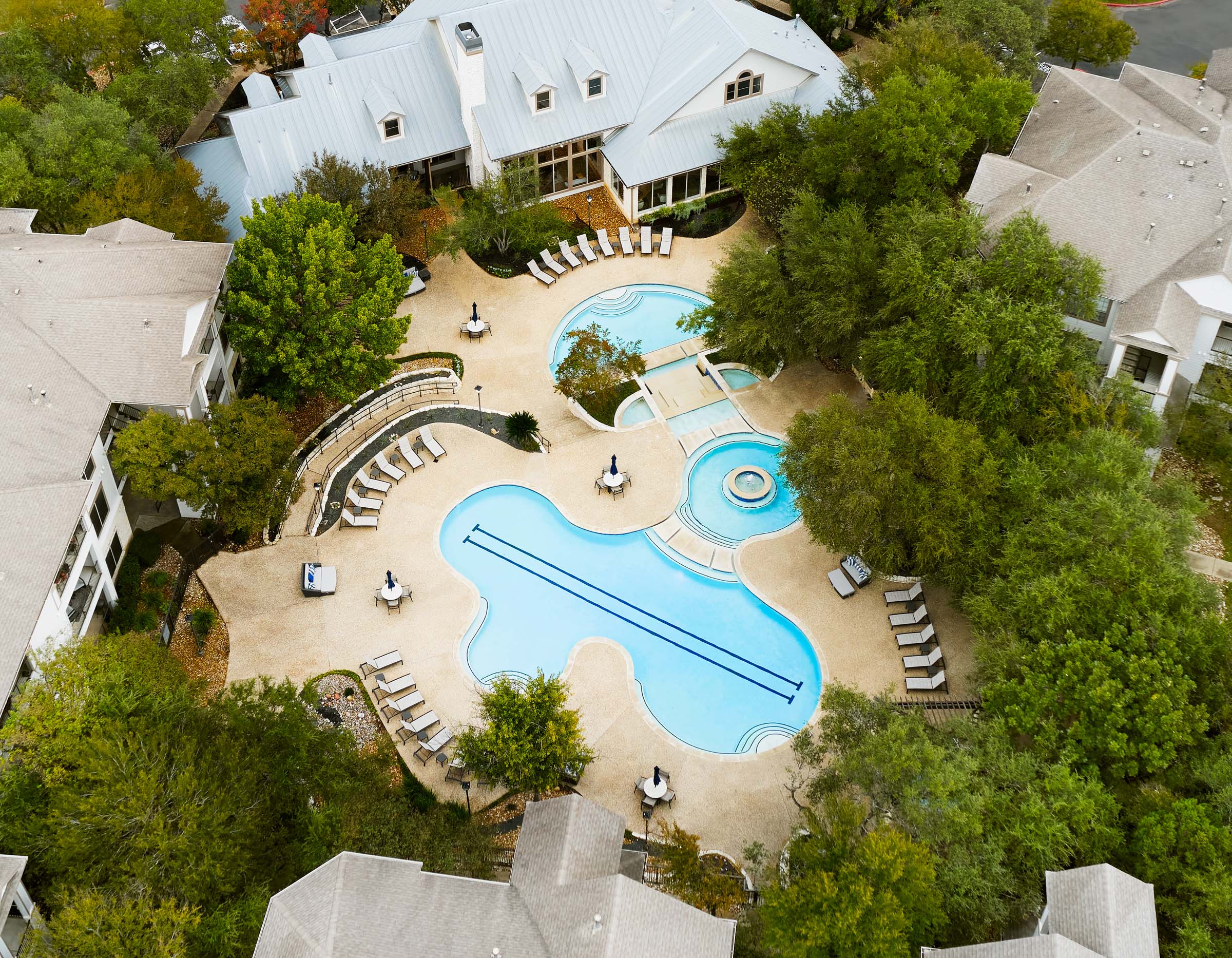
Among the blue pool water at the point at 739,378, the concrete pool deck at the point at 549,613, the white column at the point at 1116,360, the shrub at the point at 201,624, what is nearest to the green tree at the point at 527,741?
the concrete pool deck at the point at 549,613

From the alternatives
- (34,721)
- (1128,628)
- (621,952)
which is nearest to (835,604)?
(1128,628)

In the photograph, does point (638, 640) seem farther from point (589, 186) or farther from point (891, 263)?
point (589, 186)

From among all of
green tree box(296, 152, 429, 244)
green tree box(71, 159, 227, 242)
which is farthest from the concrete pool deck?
green tree box(71, 159, 227, 242)

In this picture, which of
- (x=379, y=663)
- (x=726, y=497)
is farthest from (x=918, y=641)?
(x=379, y=663)

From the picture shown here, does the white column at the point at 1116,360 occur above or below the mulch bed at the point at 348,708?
above

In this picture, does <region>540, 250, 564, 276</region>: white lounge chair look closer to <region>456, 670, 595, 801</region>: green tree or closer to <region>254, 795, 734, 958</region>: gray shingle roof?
<region>456, 670, 595, 801</region>: green tree

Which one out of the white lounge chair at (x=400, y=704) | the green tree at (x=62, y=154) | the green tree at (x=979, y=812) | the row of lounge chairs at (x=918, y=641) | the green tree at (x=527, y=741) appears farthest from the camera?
the green tree at (x=62, y=154)

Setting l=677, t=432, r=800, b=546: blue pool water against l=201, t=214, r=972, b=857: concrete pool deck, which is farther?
l=677, t=432, r=800, b=546: blue pool water

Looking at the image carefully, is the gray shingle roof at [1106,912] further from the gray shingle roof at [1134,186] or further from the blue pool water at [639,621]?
the gray shingle roof at [1134,186]
